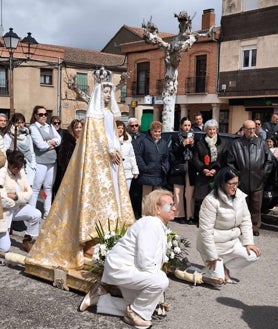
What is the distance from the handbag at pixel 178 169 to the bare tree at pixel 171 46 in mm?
3105

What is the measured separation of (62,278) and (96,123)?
1664 mm

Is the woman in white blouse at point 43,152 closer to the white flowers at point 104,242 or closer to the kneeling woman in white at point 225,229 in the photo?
the white flowers at point 104,242

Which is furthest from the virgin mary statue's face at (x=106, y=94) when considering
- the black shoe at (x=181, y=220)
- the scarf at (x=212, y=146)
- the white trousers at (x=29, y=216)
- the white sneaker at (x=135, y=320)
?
the black shoe at (x=181, y=220)

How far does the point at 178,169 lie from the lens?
7.86m

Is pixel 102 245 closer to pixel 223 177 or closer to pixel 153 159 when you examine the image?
pixel 223 177

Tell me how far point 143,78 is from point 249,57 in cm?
859

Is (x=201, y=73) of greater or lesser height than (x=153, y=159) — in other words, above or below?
above

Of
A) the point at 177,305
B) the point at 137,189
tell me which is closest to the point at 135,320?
the point at 177,305

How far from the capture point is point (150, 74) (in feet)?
101

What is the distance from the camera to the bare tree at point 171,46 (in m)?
10.6

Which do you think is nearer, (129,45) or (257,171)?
(257,171)

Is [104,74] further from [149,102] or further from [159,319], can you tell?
[149,102]

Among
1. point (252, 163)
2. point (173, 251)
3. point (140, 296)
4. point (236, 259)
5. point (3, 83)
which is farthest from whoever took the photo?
point (3, 83)

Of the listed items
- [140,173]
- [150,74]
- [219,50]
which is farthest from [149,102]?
[140,173]
